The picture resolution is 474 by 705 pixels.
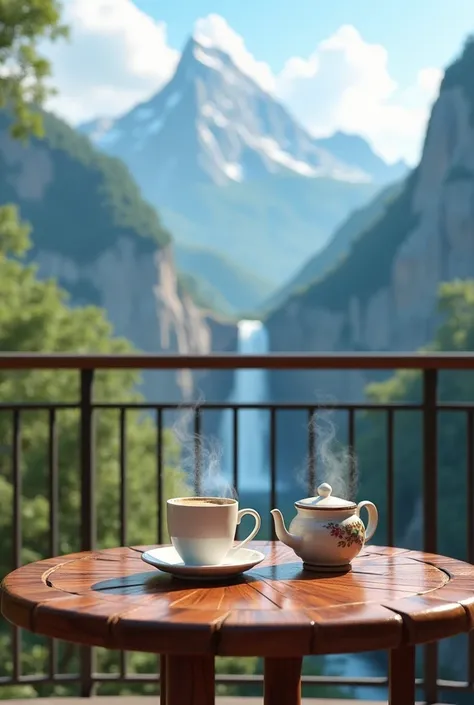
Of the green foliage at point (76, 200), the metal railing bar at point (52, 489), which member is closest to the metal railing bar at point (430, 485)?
the metal railing bar at point (52, 489)

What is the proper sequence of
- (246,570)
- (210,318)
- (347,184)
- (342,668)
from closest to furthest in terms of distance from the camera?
1. (246,570)
2. (342,668)
3. (210,318)
4. (347,184)

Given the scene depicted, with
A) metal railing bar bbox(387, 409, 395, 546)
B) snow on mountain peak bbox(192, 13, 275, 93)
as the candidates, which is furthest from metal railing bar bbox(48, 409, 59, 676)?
snow on mountain peak bbox(192, 13, 275, 93)

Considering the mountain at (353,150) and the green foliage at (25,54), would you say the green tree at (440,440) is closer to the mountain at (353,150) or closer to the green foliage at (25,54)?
the green foliage at (25,54)

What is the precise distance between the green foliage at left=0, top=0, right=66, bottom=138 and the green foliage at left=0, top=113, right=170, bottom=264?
3605cm

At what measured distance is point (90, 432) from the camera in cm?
283

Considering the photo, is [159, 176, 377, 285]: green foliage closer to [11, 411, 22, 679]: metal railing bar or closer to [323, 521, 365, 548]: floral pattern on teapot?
[11, 411, 22, 679]: metal railing bar

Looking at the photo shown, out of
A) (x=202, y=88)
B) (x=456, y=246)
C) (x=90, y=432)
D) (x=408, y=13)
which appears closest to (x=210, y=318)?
(x=456, y=246)

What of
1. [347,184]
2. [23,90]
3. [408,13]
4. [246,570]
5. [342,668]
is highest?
[408,13]

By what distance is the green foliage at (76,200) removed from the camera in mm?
47406

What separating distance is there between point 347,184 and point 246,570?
6707 cm

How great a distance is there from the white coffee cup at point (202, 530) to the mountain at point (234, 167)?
5403cm

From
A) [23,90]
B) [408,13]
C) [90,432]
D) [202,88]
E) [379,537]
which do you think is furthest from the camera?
[202,88]

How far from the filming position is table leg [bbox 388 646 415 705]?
1504 mm

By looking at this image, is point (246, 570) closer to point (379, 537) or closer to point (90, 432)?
point (90, 432)
